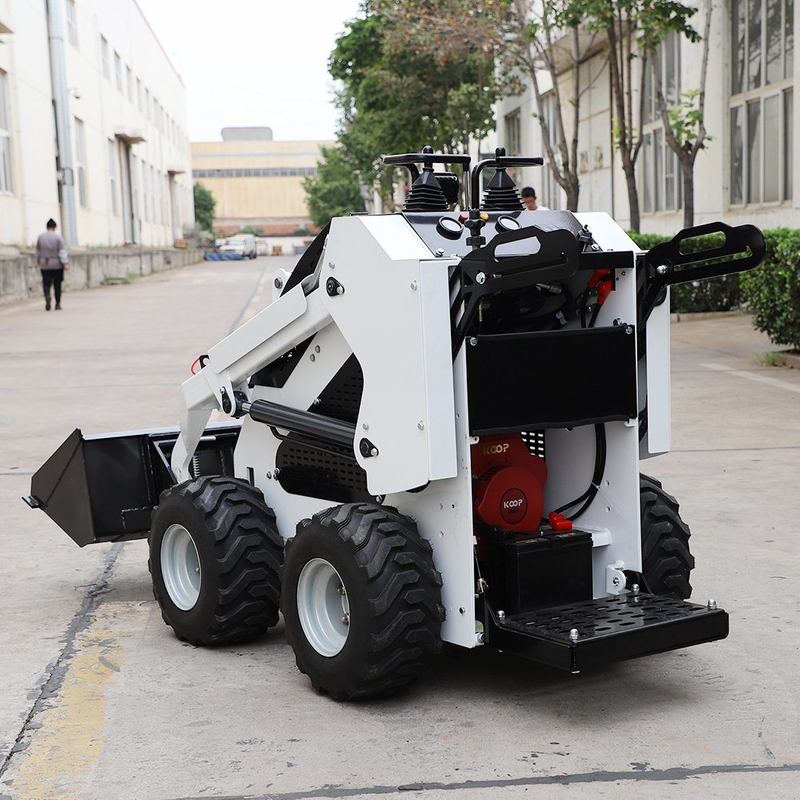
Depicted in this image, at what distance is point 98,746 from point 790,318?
977cm

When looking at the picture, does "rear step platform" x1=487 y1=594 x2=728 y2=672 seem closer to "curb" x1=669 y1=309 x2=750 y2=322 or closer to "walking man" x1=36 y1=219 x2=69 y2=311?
"curb" x1=669 y1=309 x2=750 y2=322

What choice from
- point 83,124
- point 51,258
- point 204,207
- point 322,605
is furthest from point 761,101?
point 204,207

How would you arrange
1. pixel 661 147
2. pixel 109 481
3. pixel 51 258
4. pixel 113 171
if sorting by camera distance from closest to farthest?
1. pixel 109 481
2. pixel 661 147
3. pixel 51 258
4. pixel 113 171

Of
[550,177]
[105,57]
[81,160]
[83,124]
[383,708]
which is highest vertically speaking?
[105,57]

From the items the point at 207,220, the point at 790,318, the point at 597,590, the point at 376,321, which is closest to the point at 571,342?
the point at 376,321

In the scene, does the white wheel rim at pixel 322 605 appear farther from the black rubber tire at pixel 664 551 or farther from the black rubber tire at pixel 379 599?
the black rubber tire at pixel 664 551

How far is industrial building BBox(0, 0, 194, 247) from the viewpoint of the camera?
31.7 metres

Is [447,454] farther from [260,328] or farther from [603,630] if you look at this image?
[260,328]

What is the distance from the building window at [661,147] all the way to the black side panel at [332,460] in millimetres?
17589

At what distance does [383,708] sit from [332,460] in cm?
103

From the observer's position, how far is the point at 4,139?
3091 cm

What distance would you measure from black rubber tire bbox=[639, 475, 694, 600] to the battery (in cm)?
33

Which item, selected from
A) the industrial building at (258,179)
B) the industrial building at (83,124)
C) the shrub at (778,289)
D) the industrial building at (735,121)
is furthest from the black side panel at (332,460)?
the industrial building at (258,179)

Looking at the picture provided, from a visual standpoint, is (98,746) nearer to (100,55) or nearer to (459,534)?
(459,534)
